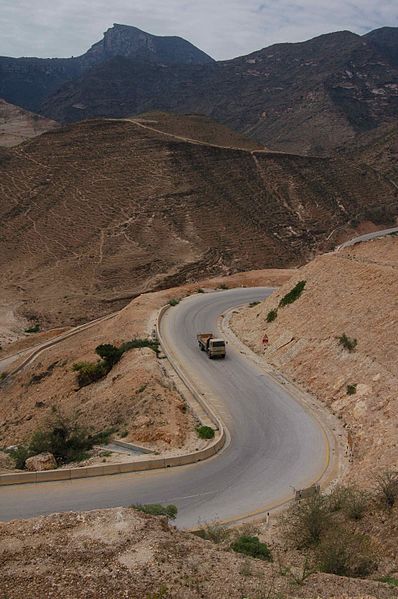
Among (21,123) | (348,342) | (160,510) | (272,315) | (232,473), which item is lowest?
(232,473)

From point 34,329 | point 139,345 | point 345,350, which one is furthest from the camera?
point 34,329

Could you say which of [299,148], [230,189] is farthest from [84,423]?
[299,148]

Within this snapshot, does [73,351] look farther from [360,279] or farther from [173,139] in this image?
[173,139]

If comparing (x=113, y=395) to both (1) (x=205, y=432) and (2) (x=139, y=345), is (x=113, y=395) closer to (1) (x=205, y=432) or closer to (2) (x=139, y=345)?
(1) (x=205, y=432)

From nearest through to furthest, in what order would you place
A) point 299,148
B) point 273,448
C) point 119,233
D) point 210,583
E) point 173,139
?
point 210,583 < point 273,448 < point 119,233 < point 173,139 < point 299,148

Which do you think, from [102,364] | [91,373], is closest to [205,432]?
[91,373]

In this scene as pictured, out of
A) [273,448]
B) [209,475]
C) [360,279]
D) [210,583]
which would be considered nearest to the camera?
[210,583]
